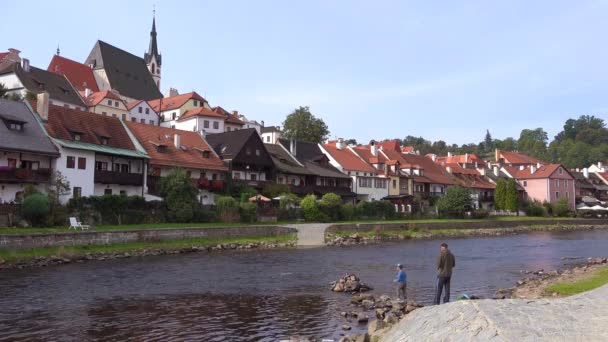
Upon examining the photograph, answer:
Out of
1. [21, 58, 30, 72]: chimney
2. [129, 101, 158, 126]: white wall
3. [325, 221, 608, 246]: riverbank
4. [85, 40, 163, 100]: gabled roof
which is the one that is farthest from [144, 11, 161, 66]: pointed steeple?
[325, 221, 608, 246]: riverbank

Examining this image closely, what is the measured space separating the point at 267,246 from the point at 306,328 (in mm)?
29033

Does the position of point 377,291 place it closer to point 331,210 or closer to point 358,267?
point 358,267

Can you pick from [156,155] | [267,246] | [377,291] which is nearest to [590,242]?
[267,246]

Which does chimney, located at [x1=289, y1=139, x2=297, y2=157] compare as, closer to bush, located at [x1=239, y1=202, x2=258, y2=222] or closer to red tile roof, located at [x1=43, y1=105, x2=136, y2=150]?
bush, located at [x1=239, y1=202, x2=258, y2=222]

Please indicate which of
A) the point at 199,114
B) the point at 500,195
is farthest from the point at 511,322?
the point at 500,195

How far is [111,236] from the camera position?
38.4 metres

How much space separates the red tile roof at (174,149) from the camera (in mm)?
56438

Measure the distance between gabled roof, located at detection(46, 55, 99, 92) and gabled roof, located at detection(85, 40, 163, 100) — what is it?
299 cm

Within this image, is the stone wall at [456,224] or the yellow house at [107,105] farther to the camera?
the yellow house at [107,105]

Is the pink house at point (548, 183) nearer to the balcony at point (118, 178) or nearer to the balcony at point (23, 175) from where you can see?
the balcony at point (118, 178)

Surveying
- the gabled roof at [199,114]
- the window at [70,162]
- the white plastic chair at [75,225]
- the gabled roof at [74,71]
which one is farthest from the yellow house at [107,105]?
the white plastic chair at [75,225]

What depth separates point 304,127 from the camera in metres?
99.0

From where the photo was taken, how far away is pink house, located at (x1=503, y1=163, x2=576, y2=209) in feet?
352

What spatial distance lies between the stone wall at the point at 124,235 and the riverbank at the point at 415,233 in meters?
5.11
